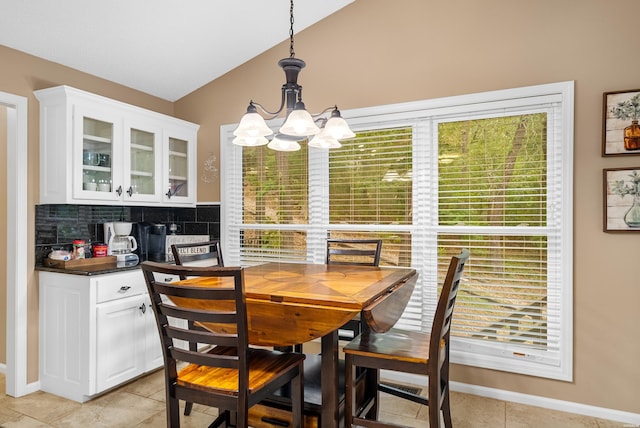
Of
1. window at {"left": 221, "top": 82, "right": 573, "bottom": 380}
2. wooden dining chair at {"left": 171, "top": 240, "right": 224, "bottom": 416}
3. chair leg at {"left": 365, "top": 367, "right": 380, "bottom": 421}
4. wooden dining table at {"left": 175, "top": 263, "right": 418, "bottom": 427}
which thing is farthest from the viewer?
window at {"left": 221, "top": 82, "right": 573, "bottom": 380}

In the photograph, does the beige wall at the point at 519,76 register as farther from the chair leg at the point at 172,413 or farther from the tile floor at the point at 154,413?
the chair leg at the point at 172,413

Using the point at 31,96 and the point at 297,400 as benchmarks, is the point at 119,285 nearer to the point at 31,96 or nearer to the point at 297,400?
the point at 31,96

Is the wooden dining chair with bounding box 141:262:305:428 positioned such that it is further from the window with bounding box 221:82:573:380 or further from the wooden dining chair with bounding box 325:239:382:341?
the window with bounding box 221:82:573:380

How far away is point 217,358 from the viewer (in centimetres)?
170

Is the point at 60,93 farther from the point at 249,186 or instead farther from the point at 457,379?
the point at 457,379

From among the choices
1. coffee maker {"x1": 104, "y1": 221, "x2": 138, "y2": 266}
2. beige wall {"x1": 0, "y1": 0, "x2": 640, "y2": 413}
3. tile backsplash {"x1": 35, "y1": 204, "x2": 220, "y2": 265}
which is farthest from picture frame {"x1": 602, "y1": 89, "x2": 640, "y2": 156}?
coffee maker {"x1": 104, "y1": 221, "x2": 138, "y2": 266}

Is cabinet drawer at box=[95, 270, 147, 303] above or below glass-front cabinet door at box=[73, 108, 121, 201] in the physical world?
below

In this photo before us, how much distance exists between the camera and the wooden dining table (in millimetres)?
1730

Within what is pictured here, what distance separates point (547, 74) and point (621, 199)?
0.87 metres

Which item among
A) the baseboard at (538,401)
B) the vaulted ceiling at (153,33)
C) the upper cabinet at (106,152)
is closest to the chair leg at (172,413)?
the upper cabinet at (106,152)

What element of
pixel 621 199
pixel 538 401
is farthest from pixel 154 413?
pixel 621 199

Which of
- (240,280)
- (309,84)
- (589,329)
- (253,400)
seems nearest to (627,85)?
(589,329)

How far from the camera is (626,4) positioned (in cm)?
248

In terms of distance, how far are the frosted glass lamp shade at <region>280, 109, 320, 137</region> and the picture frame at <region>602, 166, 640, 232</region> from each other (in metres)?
1.81
